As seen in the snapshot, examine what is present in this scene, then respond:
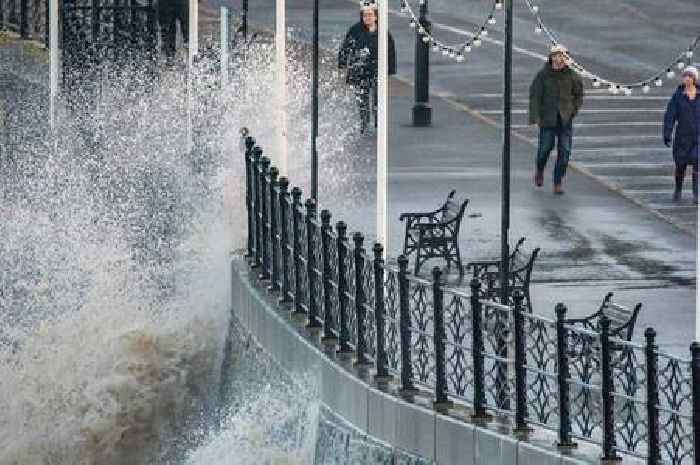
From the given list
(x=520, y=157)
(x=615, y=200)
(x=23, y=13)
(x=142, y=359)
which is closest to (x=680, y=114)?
(x=615, y=200)

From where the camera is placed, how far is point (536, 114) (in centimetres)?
3297

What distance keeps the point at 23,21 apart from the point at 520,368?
25530 mm

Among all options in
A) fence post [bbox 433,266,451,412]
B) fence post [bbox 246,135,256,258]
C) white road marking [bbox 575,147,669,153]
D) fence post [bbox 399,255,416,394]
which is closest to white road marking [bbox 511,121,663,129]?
white road marking [bbox 575,147,669,153]

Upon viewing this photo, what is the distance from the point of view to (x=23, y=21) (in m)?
45.4

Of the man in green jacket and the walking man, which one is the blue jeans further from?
the walking man

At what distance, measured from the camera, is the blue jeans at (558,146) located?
32656mm

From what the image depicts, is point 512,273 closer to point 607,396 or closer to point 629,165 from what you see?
point 607,396

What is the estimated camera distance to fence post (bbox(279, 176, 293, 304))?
85.4 feet

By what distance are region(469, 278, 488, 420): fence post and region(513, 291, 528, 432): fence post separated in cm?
44

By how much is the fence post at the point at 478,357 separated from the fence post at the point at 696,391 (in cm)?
233

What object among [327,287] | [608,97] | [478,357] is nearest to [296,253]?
[327,287]

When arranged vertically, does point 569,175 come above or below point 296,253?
below

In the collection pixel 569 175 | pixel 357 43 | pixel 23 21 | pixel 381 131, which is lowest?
pixel 569 175

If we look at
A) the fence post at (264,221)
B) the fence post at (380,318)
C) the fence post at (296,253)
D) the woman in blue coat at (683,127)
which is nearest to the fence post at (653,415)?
the fence post at (380,318)
